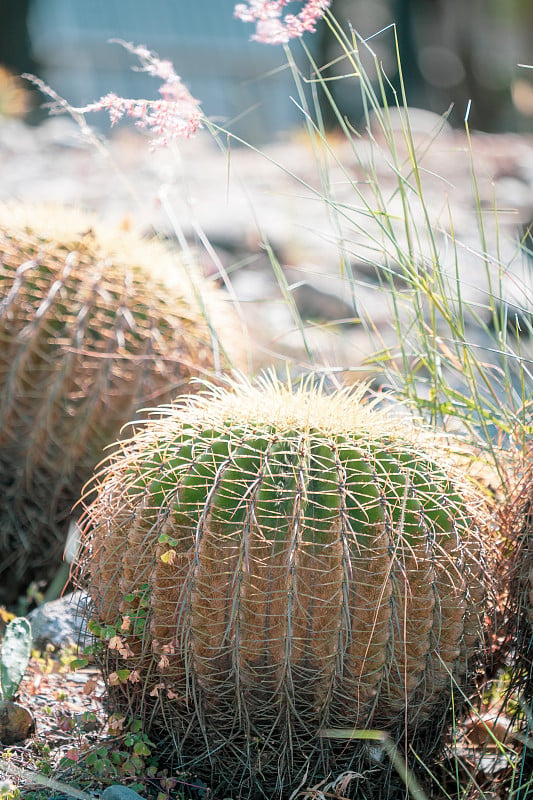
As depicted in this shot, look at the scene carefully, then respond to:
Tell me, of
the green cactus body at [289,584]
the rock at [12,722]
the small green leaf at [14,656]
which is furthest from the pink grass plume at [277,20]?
the rock at [12,722]

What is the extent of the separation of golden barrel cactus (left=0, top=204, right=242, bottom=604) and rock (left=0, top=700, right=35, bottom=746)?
102cm

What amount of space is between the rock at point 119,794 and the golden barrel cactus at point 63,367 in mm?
1401

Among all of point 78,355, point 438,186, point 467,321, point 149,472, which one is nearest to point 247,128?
point 438,186

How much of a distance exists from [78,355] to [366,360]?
1017 mm

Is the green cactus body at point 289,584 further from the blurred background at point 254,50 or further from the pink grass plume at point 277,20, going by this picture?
the blurred background at point 254,50

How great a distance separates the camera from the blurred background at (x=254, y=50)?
12.8m

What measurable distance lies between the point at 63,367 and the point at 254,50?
42.2ft

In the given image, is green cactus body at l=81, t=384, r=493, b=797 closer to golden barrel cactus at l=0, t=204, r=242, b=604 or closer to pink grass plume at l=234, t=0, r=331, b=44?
pink grass plume at l=234, t=0, r=331, b=44

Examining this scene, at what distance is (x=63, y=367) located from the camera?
298cm

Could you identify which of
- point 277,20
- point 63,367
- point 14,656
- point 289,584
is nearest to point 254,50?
point 63,367

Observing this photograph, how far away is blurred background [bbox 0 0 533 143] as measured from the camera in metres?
12.8

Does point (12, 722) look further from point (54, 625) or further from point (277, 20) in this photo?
point (277, 20)

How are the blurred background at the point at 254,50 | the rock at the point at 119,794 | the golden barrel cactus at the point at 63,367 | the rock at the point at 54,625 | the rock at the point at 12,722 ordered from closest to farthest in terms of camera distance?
the rock at the point at 119,794, the rock at the point at 12,722, the rock at the point at 54,625, the golden barrel cactus at the point at 63,367, the blurred background at the point at 254,50

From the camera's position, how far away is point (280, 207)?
7035mm
